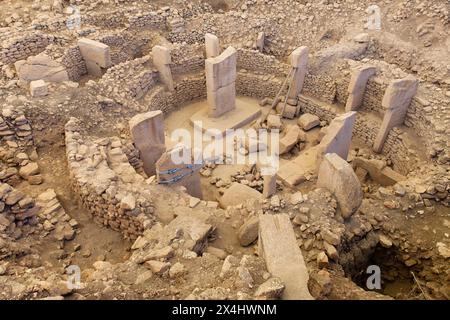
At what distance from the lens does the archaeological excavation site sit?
5082 millimetres

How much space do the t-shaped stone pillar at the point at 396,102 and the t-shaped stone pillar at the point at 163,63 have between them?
5.33 meters

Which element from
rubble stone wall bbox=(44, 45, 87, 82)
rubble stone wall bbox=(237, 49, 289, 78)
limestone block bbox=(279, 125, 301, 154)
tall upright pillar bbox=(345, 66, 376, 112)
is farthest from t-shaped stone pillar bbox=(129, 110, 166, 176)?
tall upright pillar bbox=(345, 66, 376, 112)

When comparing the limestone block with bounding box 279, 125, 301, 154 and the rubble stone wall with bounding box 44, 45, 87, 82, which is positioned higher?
the rubble stone wall with bounding box 44, 45, 87, 82

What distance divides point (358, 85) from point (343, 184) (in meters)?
4.28

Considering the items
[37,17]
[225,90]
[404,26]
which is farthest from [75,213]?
[404,26]

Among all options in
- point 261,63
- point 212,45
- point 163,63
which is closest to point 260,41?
point 261,63

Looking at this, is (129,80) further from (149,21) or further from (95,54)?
(149,21)

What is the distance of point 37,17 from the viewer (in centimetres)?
1056

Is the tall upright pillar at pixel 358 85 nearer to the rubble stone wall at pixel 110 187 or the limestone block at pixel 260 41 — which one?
the limestone block at pixel 260 41

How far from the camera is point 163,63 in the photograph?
10.1m

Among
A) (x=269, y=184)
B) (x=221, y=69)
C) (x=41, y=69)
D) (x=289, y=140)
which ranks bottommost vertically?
(x=289, y=140)

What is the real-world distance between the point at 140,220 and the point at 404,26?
31.3 ft

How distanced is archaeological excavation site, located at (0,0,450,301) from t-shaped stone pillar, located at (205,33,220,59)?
0.25 ft

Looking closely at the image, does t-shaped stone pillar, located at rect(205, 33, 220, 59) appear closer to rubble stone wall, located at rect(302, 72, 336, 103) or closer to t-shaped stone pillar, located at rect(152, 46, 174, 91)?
t-shaped stone pillar, located at rect(152, 46, 174, 91)
